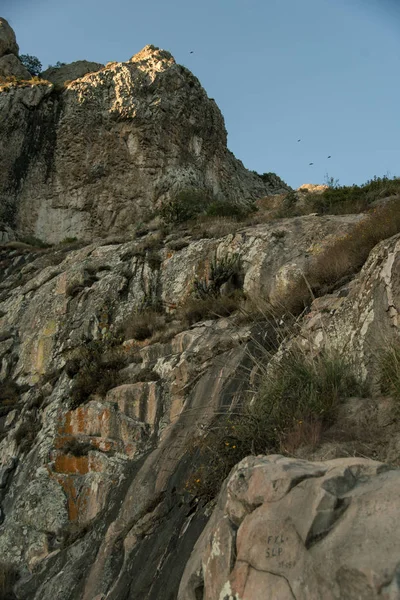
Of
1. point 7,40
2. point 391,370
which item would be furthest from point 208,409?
point 7,40

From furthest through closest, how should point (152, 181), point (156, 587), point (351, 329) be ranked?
1. point (152, 181)
2. point (351, 329)
3. point (156, 587)

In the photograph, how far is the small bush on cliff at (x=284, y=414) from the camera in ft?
16.1

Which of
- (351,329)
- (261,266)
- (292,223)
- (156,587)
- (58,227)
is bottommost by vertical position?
(156,587)

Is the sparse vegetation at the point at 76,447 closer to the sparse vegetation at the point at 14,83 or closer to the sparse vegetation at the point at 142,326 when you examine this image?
the sparse vegetation at the point at 142,326

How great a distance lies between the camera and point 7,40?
3544 centimetres

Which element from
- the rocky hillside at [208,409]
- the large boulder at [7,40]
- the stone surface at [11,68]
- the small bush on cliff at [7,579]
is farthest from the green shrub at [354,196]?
the large boulder at [7,40]

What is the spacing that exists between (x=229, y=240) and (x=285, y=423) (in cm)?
808

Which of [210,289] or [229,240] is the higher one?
[229,240]

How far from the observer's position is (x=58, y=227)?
A: 2577 cm

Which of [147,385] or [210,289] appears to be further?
[210,289]

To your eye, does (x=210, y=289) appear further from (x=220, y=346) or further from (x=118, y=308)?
(x=220, y=346)

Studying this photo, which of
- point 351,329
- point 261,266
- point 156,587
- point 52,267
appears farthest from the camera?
point 52,267

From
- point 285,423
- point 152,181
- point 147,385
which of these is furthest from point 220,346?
point 152,181

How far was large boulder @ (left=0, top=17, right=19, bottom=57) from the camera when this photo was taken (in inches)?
1373
